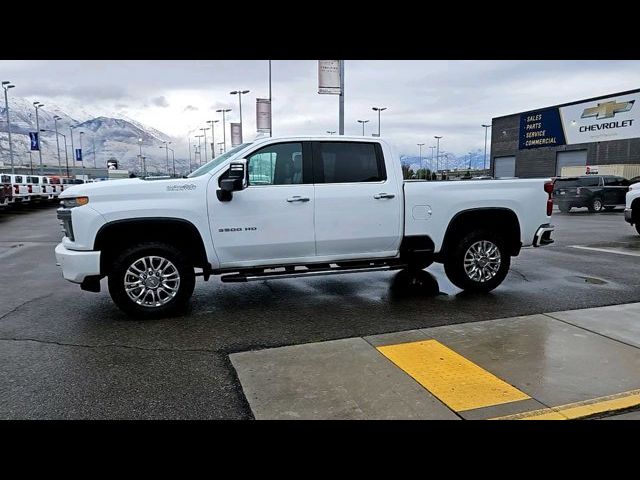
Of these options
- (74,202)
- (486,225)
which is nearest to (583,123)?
(486,225)

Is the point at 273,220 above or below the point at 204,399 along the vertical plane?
above

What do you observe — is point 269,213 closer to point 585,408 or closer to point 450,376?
point 450,376

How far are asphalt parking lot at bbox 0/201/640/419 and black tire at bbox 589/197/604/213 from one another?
14.7 meters

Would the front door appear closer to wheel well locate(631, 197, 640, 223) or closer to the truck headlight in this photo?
the truck headlight

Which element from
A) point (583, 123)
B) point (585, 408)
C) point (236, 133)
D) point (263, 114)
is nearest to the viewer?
point (585, 408)

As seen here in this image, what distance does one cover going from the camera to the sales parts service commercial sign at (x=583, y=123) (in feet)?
125

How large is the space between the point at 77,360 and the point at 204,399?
1518mm

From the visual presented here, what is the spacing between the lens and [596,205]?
22.6 metres

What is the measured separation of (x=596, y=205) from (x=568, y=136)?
24588 mm

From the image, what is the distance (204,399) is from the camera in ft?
12.1
